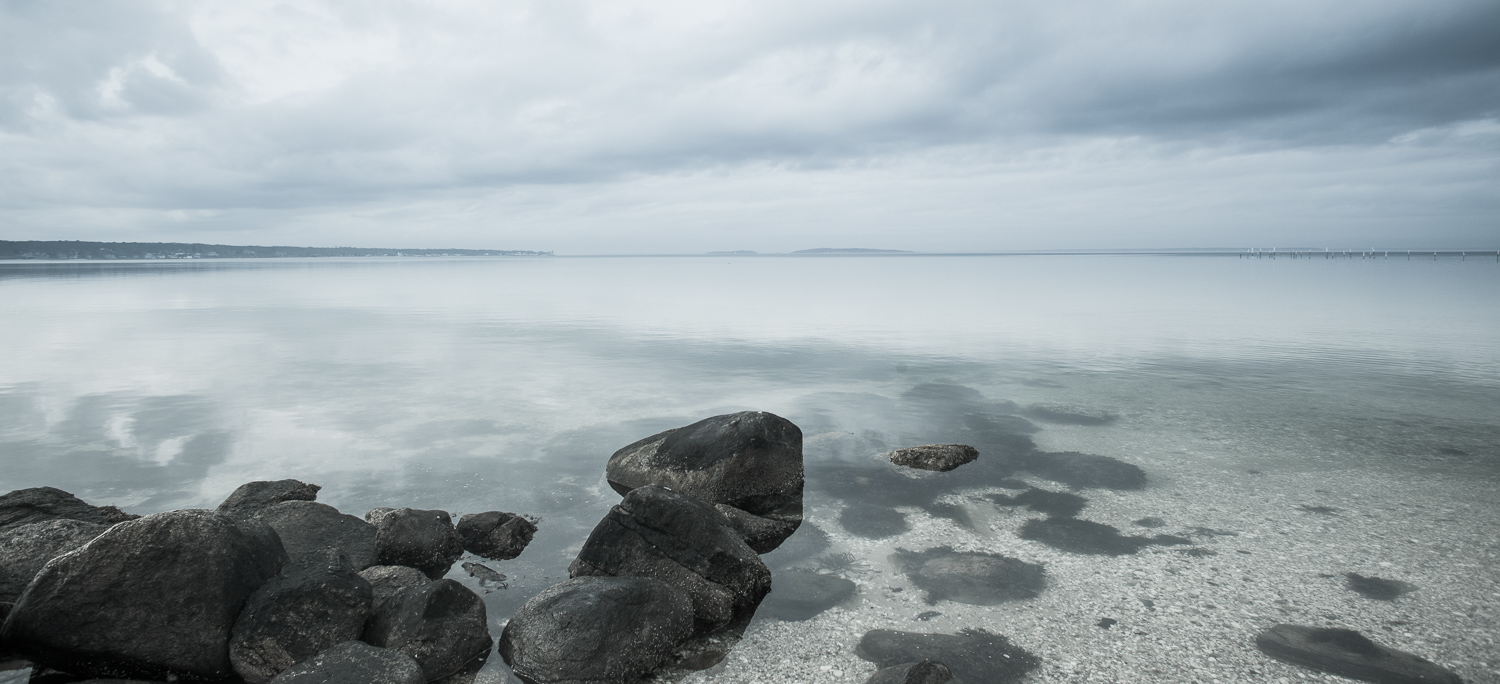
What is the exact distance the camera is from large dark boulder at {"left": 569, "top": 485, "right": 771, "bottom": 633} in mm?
6918

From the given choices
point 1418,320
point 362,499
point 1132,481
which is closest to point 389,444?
point 362,499

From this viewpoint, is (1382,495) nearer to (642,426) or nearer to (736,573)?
(736,573)

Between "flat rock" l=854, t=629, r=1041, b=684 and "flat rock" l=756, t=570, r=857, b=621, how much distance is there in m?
0.68

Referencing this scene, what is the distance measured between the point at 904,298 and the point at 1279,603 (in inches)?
1736

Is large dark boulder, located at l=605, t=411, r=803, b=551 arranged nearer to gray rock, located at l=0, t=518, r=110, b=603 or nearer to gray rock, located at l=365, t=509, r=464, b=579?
gray rock, located at l=365, t=509, r=464, b=579

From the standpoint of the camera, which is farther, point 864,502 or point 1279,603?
point 864,502

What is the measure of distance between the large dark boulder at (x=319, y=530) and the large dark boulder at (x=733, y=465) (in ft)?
11.1

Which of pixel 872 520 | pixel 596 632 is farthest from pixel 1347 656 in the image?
pixel 596 632

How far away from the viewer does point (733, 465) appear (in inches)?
386

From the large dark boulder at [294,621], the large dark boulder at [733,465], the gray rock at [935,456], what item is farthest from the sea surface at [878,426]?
the large dark boulder at [294,621]

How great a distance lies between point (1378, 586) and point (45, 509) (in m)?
13.4

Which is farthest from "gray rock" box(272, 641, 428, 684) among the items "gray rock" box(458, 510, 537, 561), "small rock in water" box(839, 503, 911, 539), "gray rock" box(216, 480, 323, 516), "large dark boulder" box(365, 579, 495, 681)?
"small rock in water" box(839, 503, 911, 539)

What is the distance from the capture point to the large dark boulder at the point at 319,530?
7.49 metres

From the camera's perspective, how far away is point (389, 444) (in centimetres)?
1281
